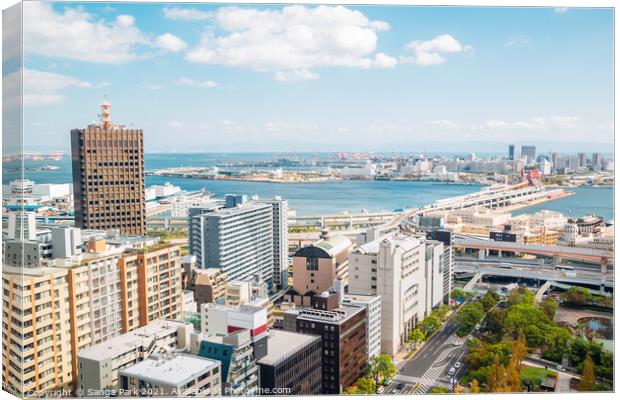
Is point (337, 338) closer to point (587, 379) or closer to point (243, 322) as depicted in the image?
point (243, 322)

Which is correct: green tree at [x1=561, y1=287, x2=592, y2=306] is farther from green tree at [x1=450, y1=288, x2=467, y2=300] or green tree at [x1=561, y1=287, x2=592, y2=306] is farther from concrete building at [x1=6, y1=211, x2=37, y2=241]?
concrete building at [x1=6, y1=211, x2=37, y2=241]

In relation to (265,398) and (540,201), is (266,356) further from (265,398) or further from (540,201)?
(540,201)

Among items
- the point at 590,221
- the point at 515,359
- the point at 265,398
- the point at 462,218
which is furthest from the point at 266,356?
the point at 462,218

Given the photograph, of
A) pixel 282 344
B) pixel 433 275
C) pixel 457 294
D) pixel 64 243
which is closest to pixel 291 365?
pixel 282 344

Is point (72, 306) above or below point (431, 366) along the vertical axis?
above

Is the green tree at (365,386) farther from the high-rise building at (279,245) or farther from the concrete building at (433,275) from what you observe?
the high-rise building at (279,245)

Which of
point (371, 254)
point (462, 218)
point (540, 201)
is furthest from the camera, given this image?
point (540, 201)
